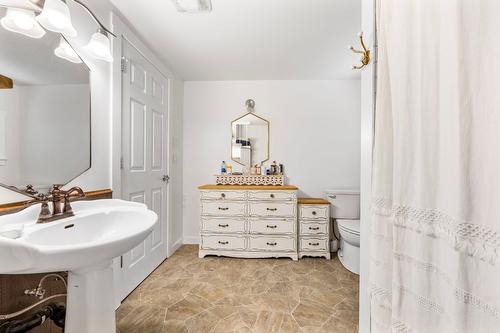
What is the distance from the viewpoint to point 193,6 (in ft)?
5.08

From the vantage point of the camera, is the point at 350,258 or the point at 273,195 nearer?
the point at 350,258

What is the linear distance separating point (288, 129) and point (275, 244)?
1.55m

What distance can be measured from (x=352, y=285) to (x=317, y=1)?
2406 mm

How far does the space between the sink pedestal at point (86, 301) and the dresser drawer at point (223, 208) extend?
1.60 metres

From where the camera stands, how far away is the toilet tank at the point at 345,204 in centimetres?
263

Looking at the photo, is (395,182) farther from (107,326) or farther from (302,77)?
(302,77)

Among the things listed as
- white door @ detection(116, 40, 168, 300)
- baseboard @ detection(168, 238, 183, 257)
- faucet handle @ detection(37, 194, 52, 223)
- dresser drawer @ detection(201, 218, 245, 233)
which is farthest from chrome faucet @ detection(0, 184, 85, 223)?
baseboard @ detection(168, 238, 183, 257)

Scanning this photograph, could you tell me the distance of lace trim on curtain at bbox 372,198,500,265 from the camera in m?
0.46

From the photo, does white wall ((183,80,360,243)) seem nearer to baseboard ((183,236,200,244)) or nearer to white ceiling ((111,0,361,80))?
baseboard ((183,236,200,244))

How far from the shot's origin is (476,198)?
493 mm

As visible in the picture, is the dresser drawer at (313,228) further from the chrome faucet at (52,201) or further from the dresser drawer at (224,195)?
the chrome faucet at (52,201)

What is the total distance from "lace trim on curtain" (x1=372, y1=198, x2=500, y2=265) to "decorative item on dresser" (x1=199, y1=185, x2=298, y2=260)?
1.74m

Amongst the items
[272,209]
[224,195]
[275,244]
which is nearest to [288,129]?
[272,209]

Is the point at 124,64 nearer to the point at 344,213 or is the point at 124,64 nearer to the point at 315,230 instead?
the point at 315,230
